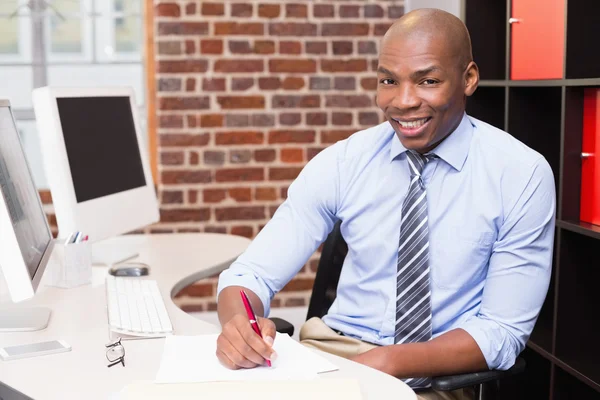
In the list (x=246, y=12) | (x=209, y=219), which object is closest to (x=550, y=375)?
(x=209, y=219)

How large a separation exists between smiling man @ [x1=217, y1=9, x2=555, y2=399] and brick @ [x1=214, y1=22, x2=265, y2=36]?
1878mm

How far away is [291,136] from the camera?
3.68 metres

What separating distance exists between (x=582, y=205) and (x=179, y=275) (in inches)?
45.6

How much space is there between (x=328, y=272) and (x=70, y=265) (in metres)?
0.64

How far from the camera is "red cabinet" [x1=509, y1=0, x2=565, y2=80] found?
2.40 meters

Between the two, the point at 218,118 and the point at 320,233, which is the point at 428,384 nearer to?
the point at 320,233


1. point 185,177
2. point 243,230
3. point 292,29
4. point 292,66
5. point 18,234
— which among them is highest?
point 292,29

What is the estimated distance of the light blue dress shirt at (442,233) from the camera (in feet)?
5.45

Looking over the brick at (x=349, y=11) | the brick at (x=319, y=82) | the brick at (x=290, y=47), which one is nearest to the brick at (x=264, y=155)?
the brick at (x=319, y=82)

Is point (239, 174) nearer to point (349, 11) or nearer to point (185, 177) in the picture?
point (185, 177)

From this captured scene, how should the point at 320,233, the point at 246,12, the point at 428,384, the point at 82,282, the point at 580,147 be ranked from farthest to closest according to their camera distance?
the point at 246,12 < the point at 580,147 < the point at 82,282 < the point at 320,233 < the point at 428,384

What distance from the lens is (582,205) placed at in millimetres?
2342

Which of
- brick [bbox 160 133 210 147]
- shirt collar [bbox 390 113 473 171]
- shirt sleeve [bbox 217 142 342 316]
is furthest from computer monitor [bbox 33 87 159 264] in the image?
brick [bbox 160 133 210 147]

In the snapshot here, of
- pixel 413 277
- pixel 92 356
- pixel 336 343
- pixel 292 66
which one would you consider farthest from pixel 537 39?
pixel 92 356
